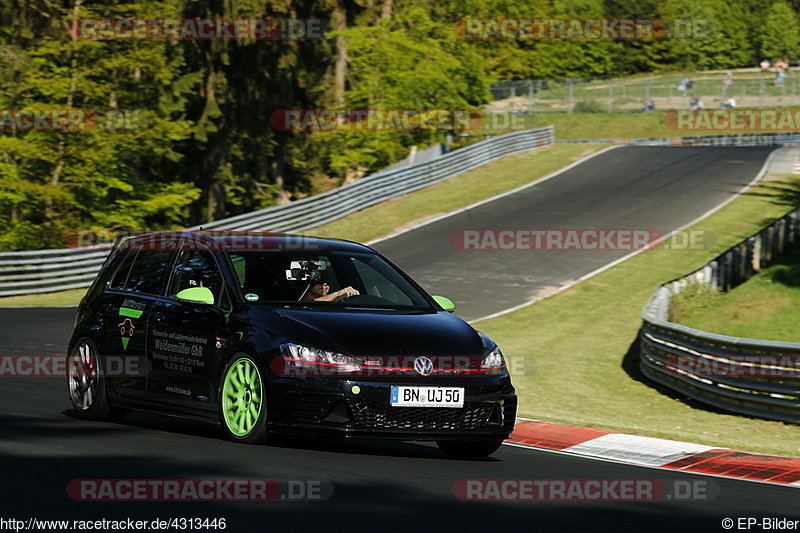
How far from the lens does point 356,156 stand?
53.2 metres

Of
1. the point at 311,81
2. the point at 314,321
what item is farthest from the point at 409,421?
the point at 311,81

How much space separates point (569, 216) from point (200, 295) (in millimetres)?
25642

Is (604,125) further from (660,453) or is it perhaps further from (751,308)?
(660,453)

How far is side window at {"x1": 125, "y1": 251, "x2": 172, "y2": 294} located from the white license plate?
2.58 meters

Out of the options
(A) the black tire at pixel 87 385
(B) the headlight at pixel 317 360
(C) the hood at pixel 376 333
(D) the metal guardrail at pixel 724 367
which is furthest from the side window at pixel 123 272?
(D) the metal guardrail at pixel 724 367

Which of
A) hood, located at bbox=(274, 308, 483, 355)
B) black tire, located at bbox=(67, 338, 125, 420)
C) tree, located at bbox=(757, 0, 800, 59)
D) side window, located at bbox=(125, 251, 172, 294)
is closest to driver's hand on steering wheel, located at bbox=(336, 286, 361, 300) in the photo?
hood, located at bbox=(274, 308, 483, 355)

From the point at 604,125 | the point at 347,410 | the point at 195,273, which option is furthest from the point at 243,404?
the point at 604,125

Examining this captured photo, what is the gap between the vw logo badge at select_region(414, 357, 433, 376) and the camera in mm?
8148

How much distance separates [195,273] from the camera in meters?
9.32

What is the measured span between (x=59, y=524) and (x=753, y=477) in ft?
18.1

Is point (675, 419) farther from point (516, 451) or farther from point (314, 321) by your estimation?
point (314, 321)

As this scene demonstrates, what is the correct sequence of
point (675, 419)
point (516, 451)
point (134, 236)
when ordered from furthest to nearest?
point (675, 419)
point (134, 236)
point (516, 451)

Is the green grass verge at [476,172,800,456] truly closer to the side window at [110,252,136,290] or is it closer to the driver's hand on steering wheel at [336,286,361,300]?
the driver's hand on steering wheel at [336,286,361,300]

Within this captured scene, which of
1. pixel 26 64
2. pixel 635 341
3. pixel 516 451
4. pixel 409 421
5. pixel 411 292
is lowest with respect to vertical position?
pixel 635 341
